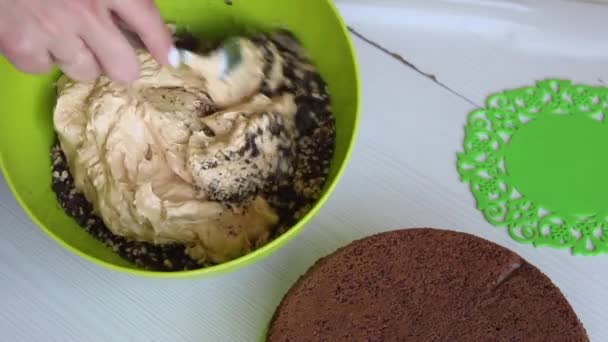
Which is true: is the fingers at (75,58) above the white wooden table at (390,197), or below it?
above

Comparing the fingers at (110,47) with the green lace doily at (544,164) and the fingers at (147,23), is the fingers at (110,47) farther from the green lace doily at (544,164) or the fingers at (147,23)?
the green lace doily at (544,164)

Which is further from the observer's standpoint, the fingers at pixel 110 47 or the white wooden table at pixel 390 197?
the white wooden table at pixel 390 197

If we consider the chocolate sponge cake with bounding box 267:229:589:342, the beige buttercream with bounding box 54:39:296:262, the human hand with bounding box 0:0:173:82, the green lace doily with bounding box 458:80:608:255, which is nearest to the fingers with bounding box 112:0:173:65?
the human hand with bounding box 0:0:173:82

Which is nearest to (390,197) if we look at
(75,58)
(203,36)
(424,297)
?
(424,297)

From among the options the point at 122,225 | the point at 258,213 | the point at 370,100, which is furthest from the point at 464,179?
the point at 122,225

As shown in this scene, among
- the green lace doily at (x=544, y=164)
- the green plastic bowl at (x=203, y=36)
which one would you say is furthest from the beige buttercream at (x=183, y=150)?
the green lace doily at (x=544, y=164)

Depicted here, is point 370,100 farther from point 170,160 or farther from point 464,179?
point 170,160

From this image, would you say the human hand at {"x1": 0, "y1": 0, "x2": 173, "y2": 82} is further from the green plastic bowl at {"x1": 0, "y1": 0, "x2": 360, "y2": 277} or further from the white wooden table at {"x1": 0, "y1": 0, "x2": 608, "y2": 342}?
the white wooden table at {"x1": 0, "y1": 0, "x2": 608, "y2": 342}
